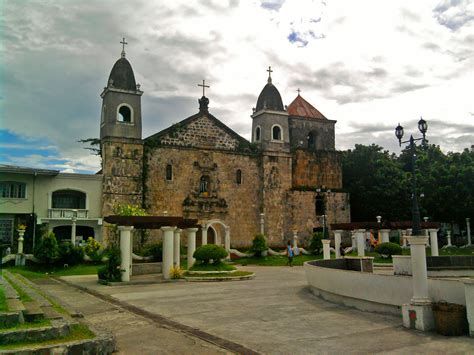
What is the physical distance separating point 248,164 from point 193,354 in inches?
1043

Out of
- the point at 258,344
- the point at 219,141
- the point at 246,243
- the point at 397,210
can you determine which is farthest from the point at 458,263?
the point at 397,210

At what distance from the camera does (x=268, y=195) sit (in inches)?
1278

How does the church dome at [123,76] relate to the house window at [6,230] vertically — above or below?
above

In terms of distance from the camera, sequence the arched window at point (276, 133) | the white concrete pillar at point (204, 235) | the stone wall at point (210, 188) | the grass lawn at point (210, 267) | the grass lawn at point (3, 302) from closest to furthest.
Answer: the grass lawn at point (3, 302) < the grass lawn at point (210, 267) < the white concrete pillar at point (204, 235) < the stone wall at point (210, 188) < the arched window at point (276, 133)

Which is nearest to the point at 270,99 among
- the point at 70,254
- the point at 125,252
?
the point at 70,254

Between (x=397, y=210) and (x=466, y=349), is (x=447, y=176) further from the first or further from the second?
(x=466, y=349)

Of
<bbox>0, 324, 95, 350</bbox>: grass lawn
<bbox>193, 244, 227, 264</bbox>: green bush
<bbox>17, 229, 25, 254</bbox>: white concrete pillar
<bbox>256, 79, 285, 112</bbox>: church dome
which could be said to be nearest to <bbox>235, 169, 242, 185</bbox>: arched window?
<bbox>256, 79, 285, 112</bbox>: church dome

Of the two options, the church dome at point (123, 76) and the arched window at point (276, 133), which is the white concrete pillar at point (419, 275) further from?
the arched window at point (276, 133)

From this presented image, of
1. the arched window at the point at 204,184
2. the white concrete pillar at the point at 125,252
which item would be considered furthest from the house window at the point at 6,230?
the white concrete pillar at the point at 125,252

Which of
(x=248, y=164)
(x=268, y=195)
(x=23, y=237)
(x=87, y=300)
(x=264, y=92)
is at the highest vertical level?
(x=264, y=92)

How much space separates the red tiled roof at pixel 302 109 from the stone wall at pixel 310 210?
21.5ft

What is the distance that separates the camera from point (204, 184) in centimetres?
3130

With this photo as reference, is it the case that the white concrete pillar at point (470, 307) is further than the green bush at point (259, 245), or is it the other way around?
the green bush at point (259, 245)

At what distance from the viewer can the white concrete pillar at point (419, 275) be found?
818 cm
